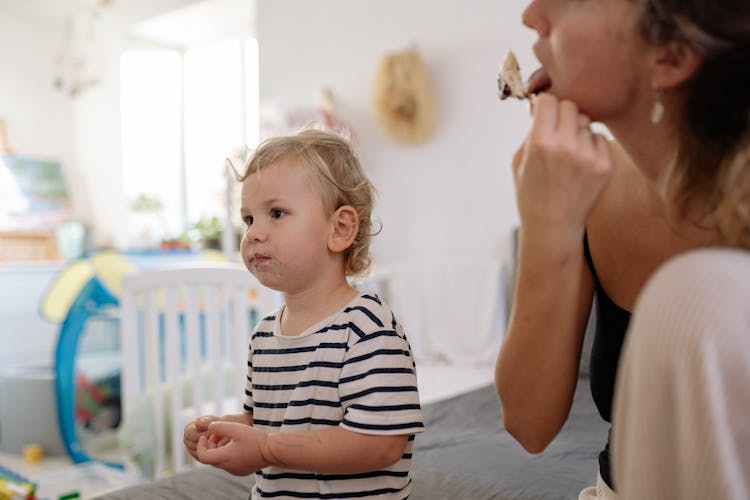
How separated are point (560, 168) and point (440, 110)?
6.42 ft

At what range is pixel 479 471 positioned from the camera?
111cm

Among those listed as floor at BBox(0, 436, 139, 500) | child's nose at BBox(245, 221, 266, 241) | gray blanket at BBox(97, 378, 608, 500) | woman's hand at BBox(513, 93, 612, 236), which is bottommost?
floor at BBox(0, 436, 139, 500)

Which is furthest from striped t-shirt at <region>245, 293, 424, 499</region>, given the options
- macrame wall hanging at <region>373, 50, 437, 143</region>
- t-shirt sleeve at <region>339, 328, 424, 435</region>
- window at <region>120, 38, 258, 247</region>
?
window at <region>120, 38, 258, 247</region>

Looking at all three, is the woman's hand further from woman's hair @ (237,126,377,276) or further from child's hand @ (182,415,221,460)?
child's hand @ (182,415,221,460)

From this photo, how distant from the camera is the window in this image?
4316 mm

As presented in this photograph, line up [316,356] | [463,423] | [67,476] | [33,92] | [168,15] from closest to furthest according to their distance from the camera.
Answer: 1. [316,356]
2. [463,423]
3. [67,476]
4. [168,15]
5. [33,92]

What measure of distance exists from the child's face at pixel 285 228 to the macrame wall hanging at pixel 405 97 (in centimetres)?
169

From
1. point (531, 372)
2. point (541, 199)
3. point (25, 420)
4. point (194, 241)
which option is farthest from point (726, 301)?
point (194, 241)

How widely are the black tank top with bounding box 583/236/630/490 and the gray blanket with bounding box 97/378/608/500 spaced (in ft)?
0.92

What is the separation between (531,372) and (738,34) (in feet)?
1.20

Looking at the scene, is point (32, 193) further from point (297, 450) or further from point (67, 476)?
point (297, 450)

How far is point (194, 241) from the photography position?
429cm

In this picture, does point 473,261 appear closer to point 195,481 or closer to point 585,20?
point 195,481

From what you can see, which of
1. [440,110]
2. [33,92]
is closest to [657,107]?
[440,110]
